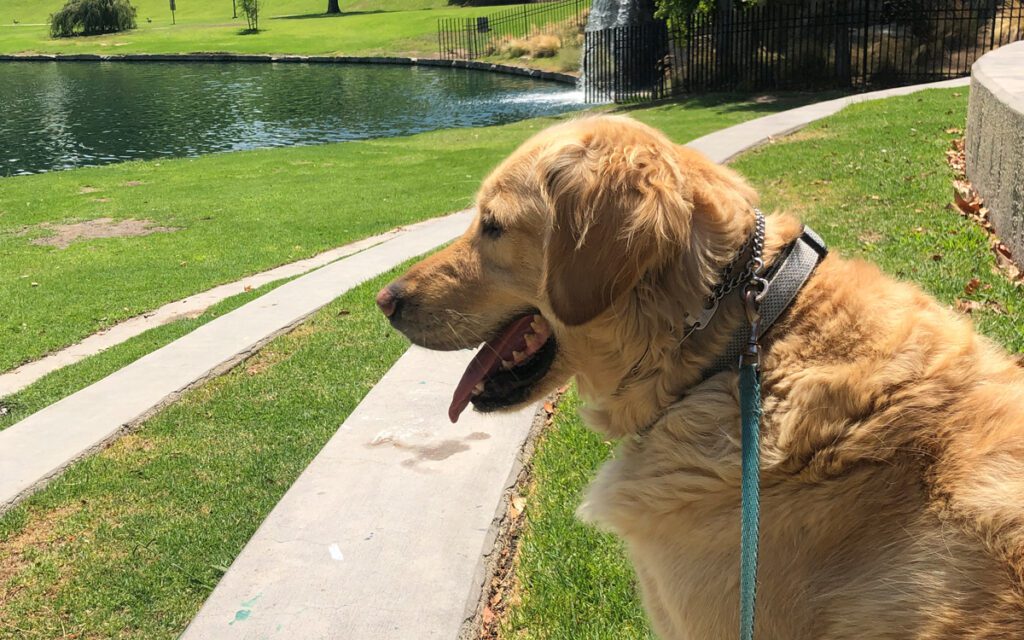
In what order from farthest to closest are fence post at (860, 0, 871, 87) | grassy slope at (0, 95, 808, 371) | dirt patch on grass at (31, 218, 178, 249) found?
fence post at (860, 0, 871, 87) → dirt patch on grass at (31, 218, 178, 249) → grassy slope at (0, 95, 808, 371)

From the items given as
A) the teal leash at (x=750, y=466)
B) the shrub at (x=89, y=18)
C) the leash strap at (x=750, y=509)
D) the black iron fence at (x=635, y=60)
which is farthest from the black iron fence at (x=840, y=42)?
the shrub at (x=89, y=18)

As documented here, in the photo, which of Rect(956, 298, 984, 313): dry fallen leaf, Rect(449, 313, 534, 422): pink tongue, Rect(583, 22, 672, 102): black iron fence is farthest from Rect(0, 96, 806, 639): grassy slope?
Rect(583, 22, 672, 102): black iron fence

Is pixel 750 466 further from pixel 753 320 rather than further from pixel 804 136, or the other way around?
pixel 804 136

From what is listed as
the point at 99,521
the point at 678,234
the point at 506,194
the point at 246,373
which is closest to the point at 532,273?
the point at 506,194

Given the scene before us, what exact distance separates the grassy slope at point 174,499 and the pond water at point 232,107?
21.9m

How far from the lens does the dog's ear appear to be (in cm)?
228

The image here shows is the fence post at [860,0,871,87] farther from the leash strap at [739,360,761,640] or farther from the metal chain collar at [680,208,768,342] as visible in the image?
the leash strap at [739,360,761,640]

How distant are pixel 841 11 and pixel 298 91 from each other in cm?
2717

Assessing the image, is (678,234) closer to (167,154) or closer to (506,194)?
(506,194)

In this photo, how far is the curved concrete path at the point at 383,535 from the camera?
3574 mm

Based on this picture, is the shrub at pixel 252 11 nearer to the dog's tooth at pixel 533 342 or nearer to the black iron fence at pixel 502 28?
the black iron fence at pixel 502 28

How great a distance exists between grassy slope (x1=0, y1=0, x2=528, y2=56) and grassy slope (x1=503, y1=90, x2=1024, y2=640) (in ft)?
155

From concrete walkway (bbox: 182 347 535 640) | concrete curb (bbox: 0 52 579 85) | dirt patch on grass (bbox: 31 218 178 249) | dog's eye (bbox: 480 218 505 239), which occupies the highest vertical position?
concrete curb (bbox: 0 52 579 85)

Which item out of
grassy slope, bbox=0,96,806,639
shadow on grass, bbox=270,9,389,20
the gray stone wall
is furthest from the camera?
shadow on grass, bbox=270,9,389,20
